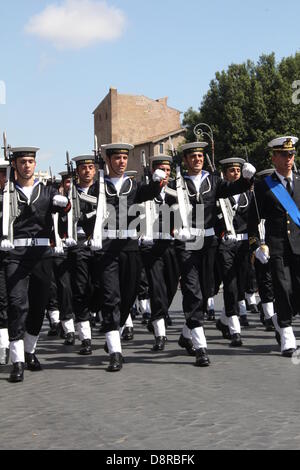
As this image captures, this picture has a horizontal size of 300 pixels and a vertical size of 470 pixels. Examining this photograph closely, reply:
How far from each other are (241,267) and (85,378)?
10.8 ft

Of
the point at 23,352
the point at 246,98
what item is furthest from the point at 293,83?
the point at 23,352

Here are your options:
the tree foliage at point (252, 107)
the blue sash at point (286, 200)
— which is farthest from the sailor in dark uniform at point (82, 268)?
the tree foliage at point (252, 107)

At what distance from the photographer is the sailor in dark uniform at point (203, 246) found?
8609 millimetres

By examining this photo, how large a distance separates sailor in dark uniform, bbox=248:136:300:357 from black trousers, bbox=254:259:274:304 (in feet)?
8.63

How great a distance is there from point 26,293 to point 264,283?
4727mm

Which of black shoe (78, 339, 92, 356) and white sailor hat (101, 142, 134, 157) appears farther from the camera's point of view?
black shoe (78, 339, 92, 356)

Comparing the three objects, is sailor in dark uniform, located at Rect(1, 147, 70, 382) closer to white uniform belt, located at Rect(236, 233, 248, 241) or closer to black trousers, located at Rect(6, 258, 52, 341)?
black trousers, located at Rect(6, 258, 52, 341)

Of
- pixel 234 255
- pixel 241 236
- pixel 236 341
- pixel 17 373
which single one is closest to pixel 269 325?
pixel 241 236

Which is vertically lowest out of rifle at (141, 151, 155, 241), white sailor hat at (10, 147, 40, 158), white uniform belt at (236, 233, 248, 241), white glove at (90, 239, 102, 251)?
white glove at (90, 239, 102, 251)

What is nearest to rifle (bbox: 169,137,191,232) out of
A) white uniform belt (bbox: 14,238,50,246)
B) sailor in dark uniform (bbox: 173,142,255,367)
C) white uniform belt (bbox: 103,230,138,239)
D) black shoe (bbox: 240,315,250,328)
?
sailor in dark uniform (bbox: 173,142,255,367)

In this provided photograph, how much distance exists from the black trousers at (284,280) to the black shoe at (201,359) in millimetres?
1014

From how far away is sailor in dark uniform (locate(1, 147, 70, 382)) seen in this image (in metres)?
8.07
